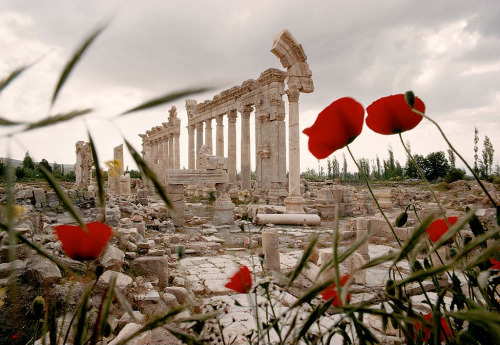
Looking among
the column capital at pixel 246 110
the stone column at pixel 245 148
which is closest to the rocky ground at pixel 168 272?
the stone column at pixel 245 148

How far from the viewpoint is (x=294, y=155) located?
14.8 metres

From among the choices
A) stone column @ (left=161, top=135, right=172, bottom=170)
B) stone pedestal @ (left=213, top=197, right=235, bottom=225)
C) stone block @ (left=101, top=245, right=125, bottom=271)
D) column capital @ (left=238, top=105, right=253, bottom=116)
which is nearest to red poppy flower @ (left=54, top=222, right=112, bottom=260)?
stone block @ (left=101, top=245, right=125, bottom=271)

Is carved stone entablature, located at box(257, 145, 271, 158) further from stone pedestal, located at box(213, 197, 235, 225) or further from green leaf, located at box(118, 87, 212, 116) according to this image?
green leaf, located at box(118, 87, 212, 116)

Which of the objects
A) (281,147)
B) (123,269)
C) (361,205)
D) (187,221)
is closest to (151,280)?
(123,269)

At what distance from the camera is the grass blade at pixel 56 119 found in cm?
44

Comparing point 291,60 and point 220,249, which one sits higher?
point 291,60

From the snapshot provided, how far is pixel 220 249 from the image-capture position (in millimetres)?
7961

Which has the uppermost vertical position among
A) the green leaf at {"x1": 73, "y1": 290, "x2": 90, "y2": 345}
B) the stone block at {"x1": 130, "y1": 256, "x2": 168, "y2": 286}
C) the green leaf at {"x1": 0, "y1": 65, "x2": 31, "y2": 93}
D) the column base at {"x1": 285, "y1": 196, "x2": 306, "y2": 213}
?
the green leaf at {"x1": 0, "y1": 65, "x2": 31, "y2": 93}

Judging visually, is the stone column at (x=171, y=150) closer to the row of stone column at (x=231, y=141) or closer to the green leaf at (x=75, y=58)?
the row of stone column at (x=231, y=141)

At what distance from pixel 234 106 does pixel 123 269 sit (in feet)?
62.4

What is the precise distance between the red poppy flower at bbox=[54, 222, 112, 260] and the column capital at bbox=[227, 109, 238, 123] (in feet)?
75.3

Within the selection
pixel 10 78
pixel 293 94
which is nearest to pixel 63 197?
pixel 10 78

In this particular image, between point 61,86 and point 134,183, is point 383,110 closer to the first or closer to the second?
point 61,86

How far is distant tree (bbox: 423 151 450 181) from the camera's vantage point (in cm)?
3782
